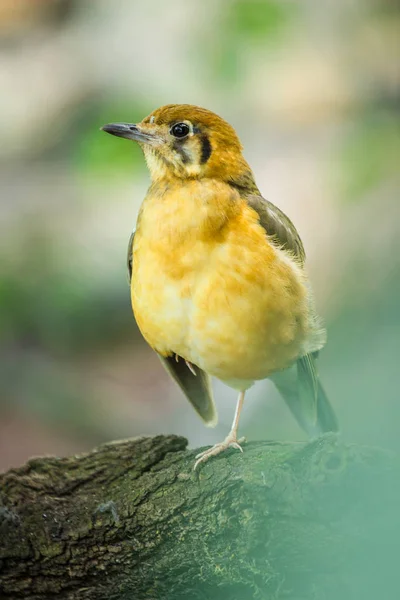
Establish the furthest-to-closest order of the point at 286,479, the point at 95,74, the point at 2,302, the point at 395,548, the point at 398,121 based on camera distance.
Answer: the point at 95,74 < the point at 2,302 < the point at 398,121 < the point at 286,479 < the point at 395,548

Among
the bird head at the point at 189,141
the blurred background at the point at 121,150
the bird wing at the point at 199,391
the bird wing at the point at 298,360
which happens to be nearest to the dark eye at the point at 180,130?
the bird head at the point at 189,141

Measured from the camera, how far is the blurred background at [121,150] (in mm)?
5352

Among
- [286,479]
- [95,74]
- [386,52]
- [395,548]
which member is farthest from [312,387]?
[95,74]

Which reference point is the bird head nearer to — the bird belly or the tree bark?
the bird belly

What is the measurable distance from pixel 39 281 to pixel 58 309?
0.91 ft

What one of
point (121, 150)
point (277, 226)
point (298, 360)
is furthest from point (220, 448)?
point (121, 150)

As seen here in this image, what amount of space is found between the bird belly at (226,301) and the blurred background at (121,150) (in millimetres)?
1962

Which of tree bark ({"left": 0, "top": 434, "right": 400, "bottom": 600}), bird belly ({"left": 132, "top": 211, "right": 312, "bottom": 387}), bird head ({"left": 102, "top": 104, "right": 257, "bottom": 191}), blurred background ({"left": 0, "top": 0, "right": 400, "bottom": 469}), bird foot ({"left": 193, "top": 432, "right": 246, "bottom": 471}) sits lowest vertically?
tree bark ({"left": 0, "top": 434, "right": 400, "bottom": 600})

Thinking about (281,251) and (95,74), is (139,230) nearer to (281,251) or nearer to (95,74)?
(281,251)

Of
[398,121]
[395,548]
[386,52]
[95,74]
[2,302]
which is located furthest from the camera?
[95,74]

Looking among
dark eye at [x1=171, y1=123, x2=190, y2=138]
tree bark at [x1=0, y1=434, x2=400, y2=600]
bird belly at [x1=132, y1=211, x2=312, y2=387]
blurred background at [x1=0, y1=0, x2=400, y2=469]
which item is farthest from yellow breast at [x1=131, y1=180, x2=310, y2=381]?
blurred background at [x1=0, y1=0, x2=400, y2=469]

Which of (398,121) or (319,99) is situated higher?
(319,99)

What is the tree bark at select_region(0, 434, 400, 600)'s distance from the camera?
197 cm

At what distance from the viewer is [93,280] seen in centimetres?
583
